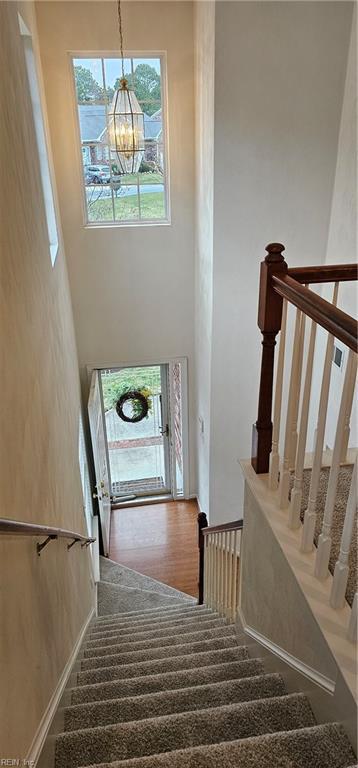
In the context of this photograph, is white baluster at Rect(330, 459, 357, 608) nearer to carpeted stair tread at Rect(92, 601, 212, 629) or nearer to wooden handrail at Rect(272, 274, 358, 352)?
wooden handrail at Rect(272, 274, 358, 352)

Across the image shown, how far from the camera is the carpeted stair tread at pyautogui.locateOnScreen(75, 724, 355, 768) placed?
1.29 m

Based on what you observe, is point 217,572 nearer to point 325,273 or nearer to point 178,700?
point 178,700

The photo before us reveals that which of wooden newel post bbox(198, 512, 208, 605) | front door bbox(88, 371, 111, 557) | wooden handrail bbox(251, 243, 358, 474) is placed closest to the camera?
wooden handrail bbox(251, 243, 358, 474)

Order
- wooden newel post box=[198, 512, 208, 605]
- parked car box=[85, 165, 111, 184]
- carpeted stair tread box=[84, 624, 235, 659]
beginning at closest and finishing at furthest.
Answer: carpeted stair tread box=[84, 624, 235, 659]
wooden newel post box=[198, 512, 208, 605]
parked car box=[85, 165, 111, 184]

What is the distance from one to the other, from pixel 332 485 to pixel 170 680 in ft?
3.90

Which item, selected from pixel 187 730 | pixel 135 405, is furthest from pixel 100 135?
pixel 187 730

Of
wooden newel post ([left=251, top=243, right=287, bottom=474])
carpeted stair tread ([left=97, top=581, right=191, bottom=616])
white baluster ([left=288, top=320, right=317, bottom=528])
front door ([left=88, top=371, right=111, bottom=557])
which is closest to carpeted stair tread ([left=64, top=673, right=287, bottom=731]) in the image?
white baluster ([left=288, top=320, right=317, bottom=528])

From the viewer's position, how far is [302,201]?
4.08 metres

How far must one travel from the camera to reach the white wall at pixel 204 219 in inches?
155

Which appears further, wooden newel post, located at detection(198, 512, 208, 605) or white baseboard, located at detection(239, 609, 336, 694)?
wooden newel post, located at detection(198, 512, 208, 605)

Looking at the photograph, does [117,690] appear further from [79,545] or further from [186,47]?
[186,47]

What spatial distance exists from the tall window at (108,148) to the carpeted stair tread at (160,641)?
3.73 m

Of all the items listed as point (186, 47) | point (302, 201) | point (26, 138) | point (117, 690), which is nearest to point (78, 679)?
point (117, 690)

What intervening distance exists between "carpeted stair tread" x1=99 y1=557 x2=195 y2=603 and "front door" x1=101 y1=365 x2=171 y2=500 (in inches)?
54.6
